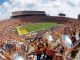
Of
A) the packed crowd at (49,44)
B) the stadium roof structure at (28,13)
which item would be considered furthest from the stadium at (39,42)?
the stadium roof structure at (28,13)

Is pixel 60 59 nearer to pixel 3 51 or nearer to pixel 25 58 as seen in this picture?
pixel 25 58

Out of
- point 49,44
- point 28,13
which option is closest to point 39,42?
point 49,44

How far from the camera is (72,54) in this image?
12820 millimetres

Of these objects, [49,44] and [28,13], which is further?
[28,13]

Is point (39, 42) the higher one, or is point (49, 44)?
point (39, 42)

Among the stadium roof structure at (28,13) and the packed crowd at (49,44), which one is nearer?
the packed crowd at (49,44)

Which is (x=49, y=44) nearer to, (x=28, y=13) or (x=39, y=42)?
(x=39, y=42)

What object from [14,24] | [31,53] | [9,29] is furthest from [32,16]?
[31,53]

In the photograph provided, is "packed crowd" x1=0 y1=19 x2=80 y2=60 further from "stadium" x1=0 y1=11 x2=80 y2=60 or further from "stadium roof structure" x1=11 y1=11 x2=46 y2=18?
"stadium roof structure" x1=11 y1=11 x2=46 y2=18

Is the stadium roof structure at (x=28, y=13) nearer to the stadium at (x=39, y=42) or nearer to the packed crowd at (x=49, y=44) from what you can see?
the stadium at (x=39, y=42)

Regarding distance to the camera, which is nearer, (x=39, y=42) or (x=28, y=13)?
(x=39, y=42)

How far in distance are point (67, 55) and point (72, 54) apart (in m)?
0.23

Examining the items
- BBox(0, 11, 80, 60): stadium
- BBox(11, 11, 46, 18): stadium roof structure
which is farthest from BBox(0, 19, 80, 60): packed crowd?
BBox(11, 11, 46, 18): stadium roof structure

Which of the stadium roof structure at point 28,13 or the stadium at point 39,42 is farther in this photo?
the stadium roof structure at point 28,13
